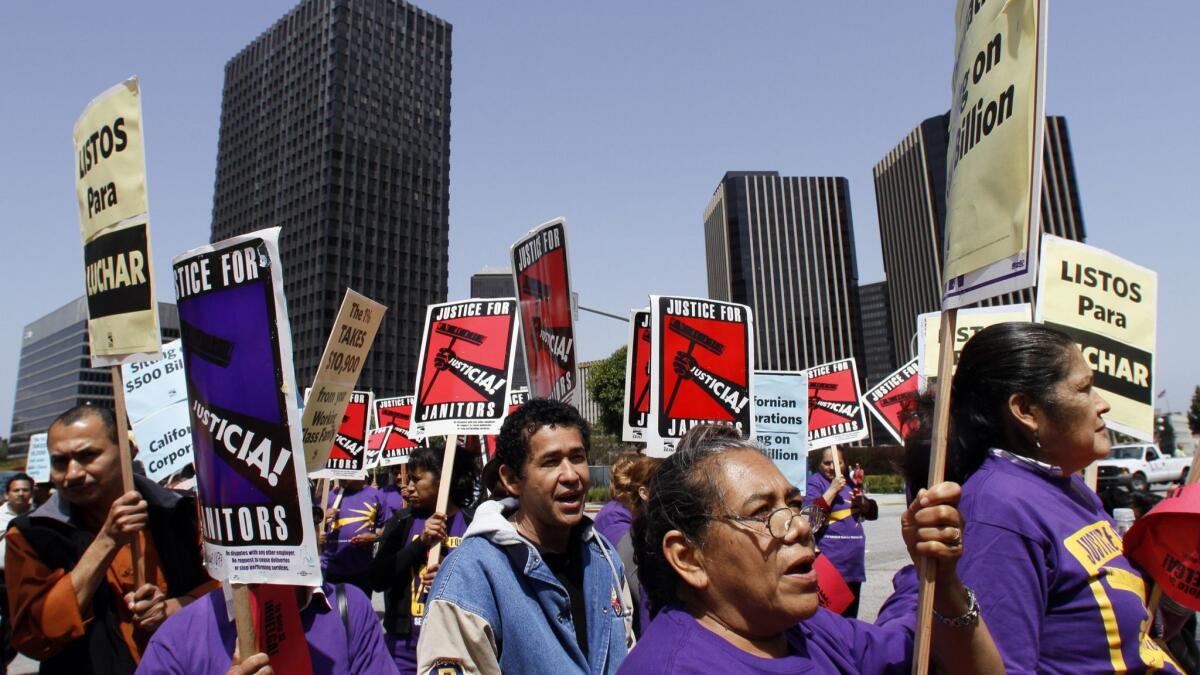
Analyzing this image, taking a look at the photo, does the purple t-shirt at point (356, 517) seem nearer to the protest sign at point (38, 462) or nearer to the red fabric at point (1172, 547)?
the protest sign at point (38, 462)

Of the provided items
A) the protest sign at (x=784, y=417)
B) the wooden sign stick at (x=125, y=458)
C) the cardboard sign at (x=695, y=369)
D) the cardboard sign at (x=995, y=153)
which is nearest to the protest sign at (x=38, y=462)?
the cardboard sign at (x=695, y=369)

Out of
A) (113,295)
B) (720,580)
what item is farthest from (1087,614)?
(113,295)

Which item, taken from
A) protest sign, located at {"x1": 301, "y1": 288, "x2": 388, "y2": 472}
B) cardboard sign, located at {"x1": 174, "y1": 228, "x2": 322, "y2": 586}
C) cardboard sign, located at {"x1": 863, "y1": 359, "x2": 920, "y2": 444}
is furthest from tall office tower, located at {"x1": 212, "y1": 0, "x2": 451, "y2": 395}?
cardboard sign, located at {"x1": 174, "y1": 228, "x2": 322, "y2": 586}

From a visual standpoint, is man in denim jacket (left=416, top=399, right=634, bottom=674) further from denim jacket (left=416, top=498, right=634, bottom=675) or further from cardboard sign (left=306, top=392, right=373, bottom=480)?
cardboard sign (left=306, top=392, right=373, bottom=480)

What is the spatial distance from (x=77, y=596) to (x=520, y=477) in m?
1.63

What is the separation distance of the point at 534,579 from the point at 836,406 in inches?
289

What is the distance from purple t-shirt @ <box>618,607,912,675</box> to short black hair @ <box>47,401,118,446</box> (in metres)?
2.47

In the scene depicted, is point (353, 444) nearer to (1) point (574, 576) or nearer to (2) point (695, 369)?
(2) point (695, 369)

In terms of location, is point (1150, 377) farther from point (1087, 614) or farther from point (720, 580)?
point (720, 580)

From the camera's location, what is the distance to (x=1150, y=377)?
4.54 metres

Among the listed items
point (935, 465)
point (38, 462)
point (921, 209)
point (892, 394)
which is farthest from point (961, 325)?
point (921, 209)

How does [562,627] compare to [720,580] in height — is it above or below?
below

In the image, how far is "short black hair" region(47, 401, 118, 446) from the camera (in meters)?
Result: 3.14

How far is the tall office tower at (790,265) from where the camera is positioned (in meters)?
106
